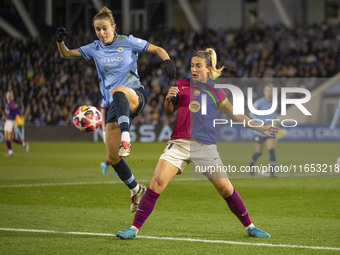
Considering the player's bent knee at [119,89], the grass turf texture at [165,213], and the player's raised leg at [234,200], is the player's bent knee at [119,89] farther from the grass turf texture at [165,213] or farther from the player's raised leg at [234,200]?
the player's raised leg at [234,200]

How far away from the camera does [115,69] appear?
851 centimetres

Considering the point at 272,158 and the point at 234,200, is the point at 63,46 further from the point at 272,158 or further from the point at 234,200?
the point at 272,158

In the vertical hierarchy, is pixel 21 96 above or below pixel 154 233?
below

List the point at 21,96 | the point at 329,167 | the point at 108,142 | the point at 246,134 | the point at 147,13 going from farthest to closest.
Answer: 1. the point at 147,13
2. the point at 21,96
3. the point at 246,134
4. the point at 329,167
5. the point at 108,142

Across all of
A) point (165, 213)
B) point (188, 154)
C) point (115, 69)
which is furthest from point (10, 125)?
point (188, 154)

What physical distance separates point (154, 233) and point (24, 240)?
4.83ft

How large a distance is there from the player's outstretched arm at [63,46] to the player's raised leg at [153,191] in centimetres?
231

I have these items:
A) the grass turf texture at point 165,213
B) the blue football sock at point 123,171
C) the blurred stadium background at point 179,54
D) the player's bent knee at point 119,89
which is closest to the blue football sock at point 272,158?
the grass turf texture at point 165,213

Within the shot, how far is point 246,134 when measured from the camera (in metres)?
29.1

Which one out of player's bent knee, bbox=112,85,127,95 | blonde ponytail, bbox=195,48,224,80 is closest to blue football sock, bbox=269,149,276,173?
player's bent knee, bbox=112,85,127,95

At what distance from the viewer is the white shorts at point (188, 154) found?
22.8ft

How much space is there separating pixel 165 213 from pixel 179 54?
27.2 metres

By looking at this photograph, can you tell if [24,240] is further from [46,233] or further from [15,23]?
[15,23]

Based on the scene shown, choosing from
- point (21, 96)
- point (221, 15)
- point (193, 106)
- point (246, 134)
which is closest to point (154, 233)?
point (193, 106)
